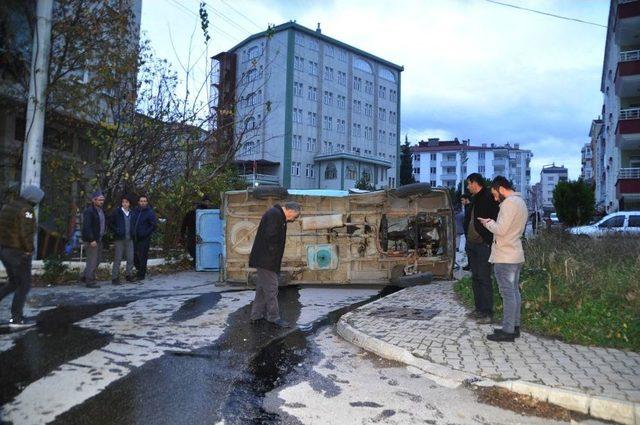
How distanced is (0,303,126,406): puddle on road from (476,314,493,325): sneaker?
15.0ft

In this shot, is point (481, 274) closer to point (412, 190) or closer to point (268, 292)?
point (268, 292)

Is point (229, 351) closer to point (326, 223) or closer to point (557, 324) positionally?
point (557, 324)

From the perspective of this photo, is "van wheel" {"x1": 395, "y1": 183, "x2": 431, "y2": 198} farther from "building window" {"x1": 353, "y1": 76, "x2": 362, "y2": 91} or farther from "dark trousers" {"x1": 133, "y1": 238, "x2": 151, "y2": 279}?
"building window" {"x1": 353, "y1": 76, "x2": 362, "y2": 91}

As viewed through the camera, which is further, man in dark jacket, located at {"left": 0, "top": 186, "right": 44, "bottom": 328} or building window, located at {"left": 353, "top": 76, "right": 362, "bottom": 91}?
building window, located at {"left": 353, "top": 76, "right": 362, "bottom": 91}

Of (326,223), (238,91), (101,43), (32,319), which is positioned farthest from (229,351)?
(238,91)

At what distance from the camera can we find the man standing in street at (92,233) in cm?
956

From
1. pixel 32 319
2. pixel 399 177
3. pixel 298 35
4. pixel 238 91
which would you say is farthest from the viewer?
pixel 399 177

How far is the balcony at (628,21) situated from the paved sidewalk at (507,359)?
100.0ft

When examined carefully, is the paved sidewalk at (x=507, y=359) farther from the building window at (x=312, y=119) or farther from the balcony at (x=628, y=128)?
the building window at (x=312, y=119)

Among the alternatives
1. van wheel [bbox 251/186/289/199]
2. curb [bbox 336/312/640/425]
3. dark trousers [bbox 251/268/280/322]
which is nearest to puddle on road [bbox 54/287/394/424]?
dark trousers [bbox 251/268/280/322]

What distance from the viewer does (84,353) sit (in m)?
5.30

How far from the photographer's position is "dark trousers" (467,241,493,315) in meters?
6.81

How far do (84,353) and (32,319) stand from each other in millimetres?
2104

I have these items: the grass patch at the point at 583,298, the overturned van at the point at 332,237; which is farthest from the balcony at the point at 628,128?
the overturned van at the point at 332,237
